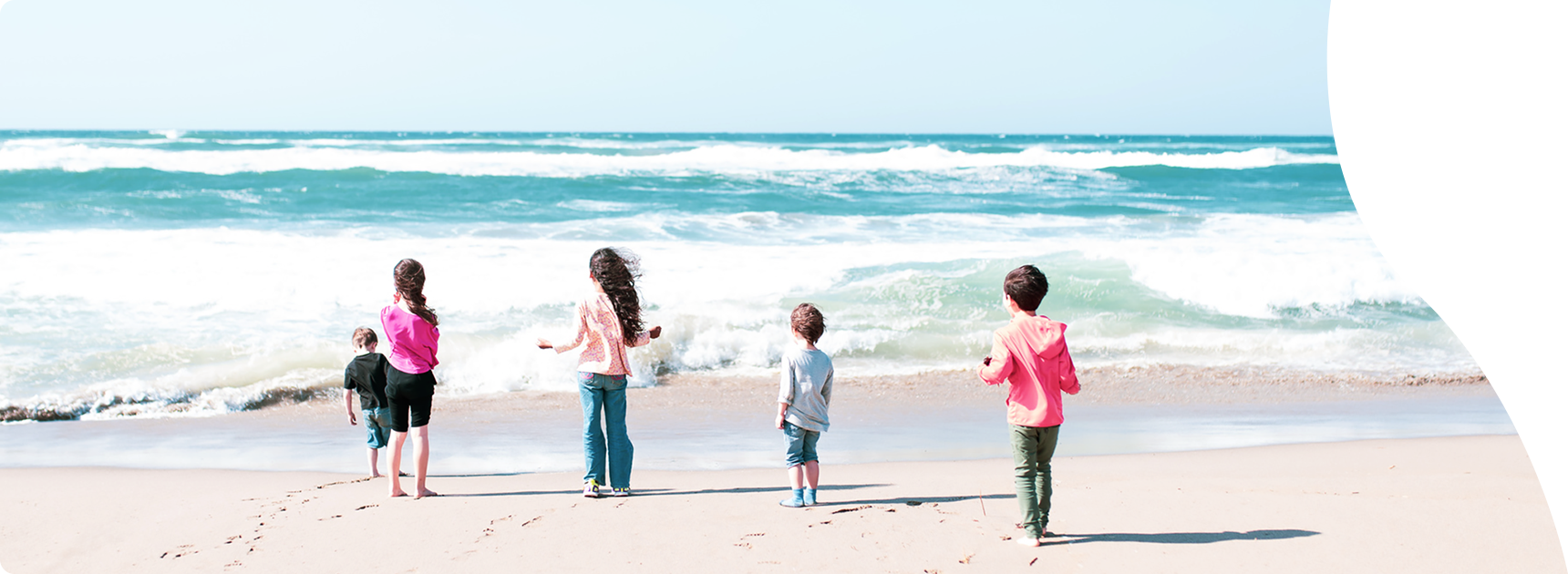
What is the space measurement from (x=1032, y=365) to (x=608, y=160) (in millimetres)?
36857

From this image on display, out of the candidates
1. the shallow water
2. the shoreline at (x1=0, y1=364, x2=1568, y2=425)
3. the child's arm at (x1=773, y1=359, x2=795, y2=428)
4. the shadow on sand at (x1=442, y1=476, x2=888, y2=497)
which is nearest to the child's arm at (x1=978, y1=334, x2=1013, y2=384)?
the child's arm at (x1=773, y1=359, x2=795, y2=428)

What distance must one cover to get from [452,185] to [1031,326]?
23.7 m

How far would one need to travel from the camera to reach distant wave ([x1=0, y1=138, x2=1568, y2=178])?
98.5 ft

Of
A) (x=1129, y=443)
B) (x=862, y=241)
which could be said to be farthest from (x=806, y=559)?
(x=862, y=241)

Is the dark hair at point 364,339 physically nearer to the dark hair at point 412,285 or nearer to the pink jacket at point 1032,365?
the dark hair at point 412,285

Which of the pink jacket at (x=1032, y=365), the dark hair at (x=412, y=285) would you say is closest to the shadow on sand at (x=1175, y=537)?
the pink jacket at (x=1032, y=365)

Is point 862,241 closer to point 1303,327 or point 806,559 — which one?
point 1303,327

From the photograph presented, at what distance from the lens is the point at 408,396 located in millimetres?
4352

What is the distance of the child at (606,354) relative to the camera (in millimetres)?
4281

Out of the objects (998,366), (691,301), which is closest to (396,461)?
(998,366)

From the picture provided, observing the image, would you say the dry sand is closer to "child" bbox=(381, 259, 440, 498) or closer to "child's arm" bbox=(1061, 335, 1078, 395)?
"child" bbox=(381, 259, 440, 498)

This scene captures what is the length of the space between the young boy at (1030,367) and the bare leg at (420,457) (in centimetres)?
256

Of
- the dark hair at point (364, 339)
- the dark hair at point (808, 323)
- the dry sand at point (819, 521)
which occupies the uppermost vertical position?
the dark hair at point (808, 323)

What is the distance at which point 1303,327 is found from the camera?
30.3 feet
